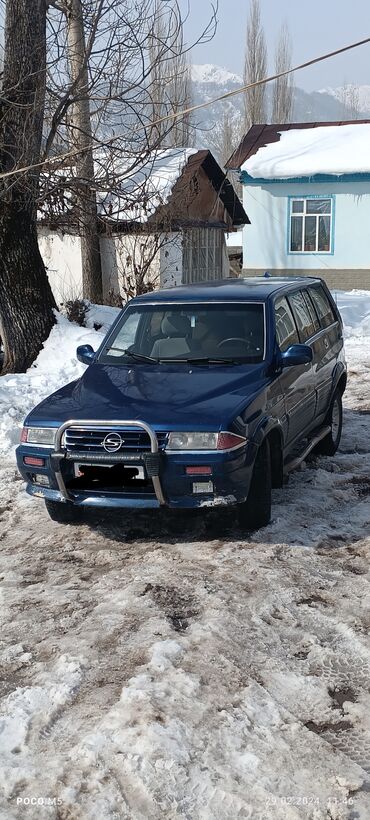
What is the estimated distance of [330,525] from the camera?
19.8ft

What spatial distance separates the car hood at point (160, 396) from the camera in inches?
213

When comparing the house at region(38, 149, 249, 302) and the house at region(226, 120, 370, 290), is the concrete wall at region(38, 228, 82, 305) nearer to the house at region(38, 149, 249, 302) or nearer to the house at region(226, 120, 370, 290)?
the house at region(38, 149, 249, 302)

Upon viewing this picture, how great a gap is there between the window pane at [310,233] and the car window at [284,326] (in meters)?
20.2

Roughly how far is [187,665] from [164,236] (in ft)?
55.6

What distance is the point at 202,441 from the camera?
5297 millimetres

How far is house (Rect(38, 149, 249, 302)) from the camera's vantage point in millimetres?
18750

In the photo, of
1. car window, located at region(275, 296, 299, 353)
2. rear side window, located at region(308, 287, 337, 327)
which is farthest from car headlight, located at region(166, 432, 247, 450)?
rear side window, located at region(308, 287, 337, 327)

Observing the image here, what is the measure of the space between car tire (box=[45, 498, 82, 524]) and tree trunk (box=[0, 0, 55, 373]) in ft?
17.4

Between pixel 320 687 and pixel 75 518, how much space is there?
8.94 feet

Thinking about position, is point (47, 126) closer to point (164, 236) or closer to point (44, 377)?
point (44, 377)

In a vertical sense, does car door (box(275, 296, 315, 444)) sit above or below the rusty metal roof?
below

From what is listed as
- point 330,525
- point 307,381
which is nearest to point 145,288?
point 307,381

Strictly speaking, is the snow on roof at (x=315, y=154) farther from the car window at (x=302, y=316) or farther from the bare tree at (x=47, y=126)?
the car window at (x=302, y=316)

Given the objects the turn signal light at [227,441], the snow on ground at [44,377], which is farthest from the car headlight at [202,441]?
the snow on ground at [44,377]
